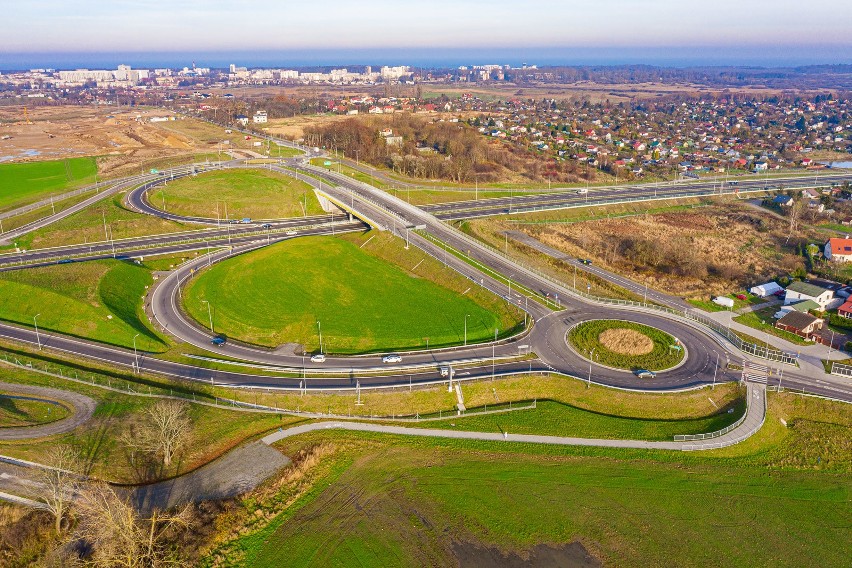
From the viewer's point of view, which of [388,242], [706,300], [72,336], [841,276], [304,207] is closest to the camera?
[72,336]

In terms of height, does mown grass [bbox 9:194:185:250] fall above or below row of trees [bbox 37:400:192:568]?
above

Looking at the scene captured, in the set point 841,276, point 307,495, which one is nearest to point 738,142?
point 841,276

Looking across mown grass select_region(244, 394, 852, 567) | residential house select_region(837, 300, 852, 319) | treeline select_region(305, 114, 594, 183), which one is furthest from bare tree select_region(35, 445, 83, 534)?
treeline select_region(305, 114, 594, 183)

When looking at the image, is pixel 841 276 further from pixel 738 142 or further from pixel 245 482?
pixel 738 142

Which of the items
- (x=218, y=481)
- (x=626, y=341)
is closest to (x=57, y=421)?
(x=218, y=481)

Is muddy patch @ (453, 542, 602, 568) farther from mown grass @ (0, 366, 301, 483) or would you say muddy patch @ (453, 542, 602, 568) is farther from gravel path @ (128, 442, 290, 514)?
mown grass @ (0, 366, 301, 483)

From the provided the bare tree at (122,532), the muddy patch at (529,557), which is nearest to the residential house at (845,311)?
the muddy patch at (529,557)
